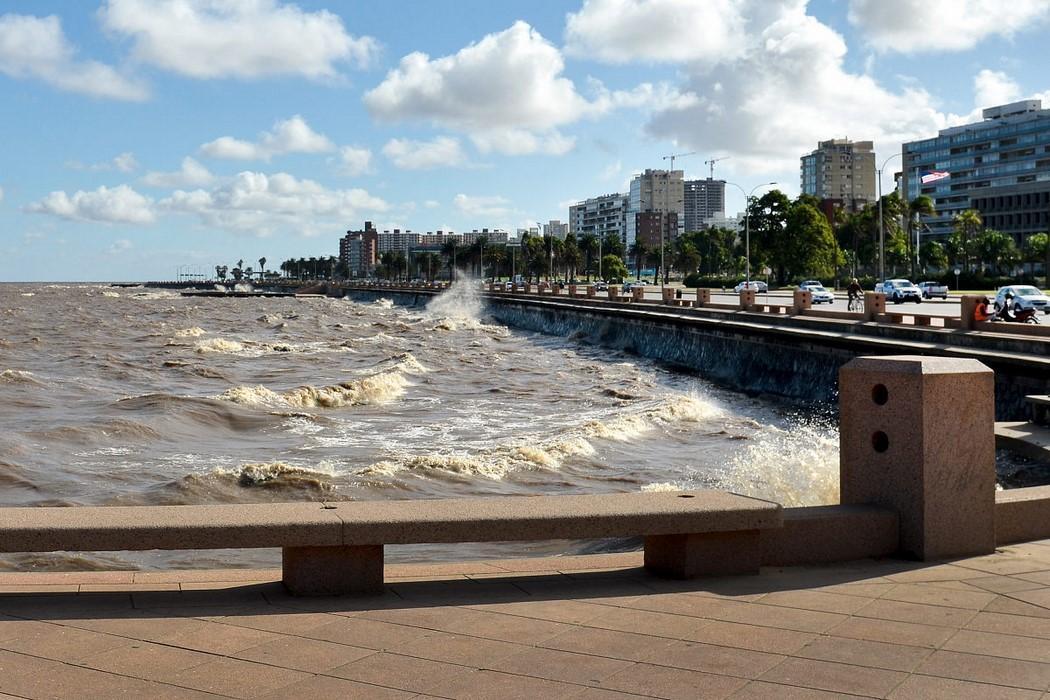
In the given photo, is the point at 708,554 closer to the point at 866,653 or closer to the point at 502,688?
the point at 866,653

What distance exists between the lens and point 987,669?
475 cm

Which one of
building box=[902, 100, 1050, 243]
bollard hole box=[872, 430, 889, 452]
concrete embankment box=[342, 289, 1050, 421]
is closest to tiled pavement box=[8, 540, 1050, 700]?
bollard hole box=[872, 430, 889, 452]

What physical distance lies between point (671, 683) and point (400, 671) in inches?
45.7

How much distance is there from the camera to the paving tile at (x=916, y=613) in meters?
5.51

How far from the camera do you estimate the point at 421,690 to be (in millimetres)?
4457

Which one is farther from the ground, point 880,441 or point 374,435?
point 880,441

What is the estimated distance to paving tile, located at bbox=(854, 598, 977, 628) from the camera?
18.1ft

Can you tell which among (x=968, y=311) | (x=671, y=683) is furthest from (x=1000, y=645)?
(x=968, y=311)

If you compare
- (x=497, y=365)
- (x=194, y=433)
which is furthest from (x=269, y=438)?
(x=497, y=365)

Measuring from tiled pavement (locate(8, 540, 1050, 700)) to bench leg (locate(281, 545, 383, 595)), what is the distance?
11 cm

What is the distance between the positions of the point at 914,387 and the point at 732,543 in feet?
4.91

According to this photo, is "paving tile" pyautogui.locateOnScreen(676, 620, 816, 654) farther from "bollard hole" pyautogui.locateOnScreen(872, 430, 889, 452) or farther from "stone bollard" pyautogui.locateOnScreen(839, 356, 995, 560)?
"bollard hole" pyautogui.locateOnScreen(872, 430, 889, 452)

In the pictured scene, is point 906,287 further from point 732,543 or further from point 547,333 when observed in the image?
point 732,543

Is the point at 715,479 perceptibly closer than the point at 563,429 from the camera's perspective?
Yes
